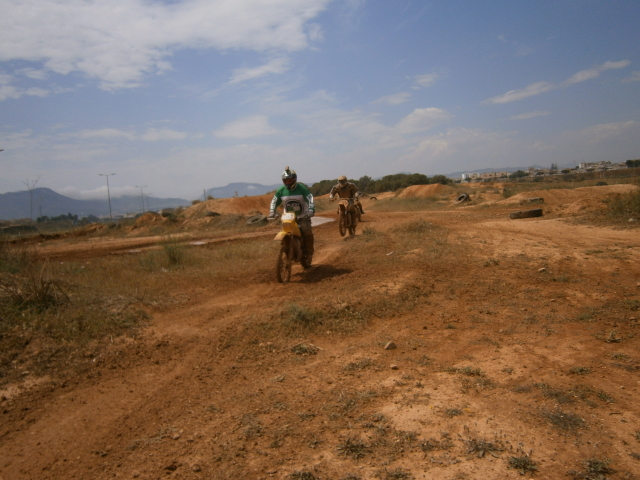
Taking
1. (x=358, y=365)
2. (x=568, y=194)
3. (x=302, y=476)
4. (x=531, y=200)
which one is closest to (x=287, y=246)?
(x=358, y=365)

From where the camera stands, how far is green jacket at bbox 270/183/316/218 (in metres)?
9.32

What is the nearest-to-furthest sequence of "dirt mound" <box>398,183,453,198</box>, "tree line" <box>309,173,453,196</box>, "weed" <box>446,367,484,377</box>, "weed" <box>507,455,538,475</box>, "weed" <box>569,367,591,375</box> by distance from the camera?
"weed" <box>507,455,538,475</box>
"weed" <box>569,367,591,375</box>
"weed" <box>446,367,484,377</box>
"dirt mound" <box>398,183,453,198</box>
"tree line" <box>309,173,453,196</box>

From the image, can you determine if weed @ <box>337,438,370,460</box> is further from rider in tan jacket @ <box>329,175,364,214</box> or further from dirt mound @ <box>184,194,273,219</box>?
dirt mound @ <box>184,194,273,219</box>

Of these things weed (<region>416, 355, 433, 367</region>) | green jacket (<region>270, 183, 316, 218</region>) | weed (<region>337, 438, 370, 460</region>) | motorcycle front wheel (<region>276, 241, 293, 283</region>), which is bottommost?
weed (<region>337, 438, 370, 460</region>)

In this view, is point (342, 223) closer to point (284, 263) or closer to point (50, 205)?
point (284, 263)

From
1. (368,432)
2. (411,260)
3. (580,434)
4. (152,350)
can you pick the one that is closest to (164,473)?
(368,432)

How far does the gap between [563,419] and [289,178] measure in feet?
22.6

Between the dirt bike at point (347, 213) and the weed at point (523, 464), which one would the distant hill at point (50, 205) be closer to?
the dirt bike at point (347, 213)

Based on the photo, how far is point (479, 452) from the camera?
3135 mm

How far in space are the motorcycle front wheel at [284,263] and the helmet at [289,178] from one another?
1.30 metres

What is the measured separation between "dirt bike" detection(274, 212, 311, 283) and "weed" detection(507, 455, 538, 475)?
619 centimetres

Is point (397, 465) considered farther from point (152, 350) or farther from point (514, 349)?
point (152, 350)

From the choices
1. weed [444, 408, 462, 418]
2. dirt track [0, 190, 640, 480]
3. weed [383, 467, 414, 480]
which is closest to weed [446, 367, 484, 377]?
dirt track [0, 190, 640, 480]

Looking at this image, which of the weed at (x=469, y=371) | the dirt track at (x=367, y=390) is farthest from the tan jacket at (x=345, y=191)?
the weed at (x=469, y=371)
